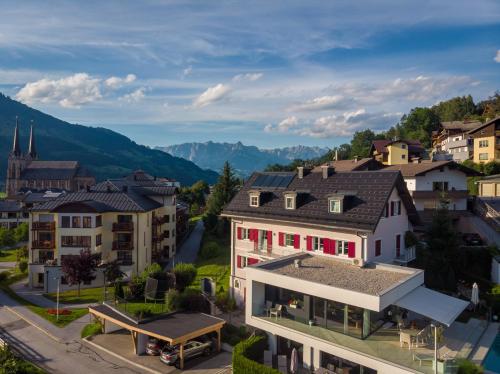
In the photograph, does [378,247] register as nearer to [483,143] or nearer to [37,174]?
[483,143]

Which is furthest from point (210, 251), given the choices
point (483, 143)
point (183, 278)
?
point (483, 143)

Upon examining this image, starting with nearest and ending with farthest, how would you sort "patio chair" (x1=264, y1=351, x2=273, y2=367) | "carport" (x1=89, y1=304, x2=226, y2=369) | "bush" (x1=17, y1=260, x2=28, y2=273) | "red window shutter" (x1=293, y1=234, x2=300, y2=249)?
"patio chair" (x1=264, y1=351, x2=273, y2=367) < "carport" (x1=89, y1=304, x2=226, y2=369) < "red window shutter" (x1=293, y1=234, x2=300, y2=249) < "bush" (x1=17, y1=260, x2=28, y2=273)

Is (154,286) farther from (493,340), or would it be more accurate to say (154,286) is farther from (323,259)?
(493,340)

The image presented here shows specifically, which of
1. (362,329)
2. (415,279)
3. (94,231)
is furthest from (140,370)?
(94,231)

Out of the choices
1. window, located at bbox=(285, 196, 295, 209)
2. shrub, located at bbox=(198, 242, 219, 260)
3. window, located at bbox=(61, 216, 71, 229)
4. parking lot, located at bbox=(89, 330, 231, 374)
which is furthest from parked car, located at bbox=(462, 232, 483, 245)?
window, located at bbox=(61, 216, 71, 229)

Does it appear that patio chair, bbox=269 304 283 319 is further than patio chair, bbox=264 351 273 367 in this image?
Yes

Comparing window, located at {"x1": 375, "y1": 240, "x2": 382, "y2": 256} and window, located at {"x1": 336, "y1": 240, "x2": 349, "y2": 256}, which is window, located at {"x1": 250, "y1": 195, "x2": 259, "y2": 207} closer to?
window, located at {"x1": 336, "y1": 240, "x2": 349, "y2": 256}
